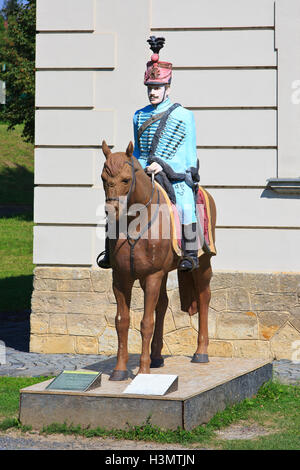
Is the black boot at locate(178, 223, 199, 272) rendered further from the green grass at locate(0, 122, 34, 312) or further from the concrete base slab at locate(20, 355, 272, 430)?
the green grass at locate(0, 122, 34, 312)

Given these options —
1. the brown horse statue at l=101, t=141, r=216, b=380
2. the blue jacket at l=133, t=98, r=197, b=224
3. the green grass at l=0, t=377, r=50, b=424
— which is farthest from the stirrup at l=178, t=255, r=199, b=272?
the green grass at l=0, t=377, r=50, b=424

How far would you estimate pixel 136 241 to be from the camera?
22.7 feet

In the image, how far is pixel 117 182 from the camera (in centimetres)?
635

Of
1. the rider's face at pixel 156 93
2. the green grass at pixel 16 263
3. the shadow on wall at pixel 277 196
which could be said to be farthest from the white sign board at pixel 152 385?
the green grass at pixel 16 263

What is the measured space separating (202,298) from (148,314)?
1.36 metres

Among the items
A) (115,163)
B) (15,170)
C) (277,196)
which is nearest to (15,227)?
(15,170)

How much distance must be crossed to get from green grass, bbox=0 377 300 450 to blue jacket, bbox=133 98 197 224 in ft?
5.82

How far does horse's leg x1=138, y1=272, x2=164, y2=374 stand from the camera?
696 cm

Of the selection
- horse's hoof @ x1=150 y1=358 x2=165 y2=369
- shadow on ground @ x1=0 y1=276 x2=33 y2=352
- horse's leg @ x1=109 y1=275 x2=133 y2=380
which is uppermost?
horse's leg @ x1=109 y1=275 x2=133 y2=380

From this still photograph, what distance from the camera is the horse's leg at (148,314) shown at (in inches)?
274

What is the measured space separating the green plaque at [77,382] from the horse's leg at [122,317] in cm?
37
